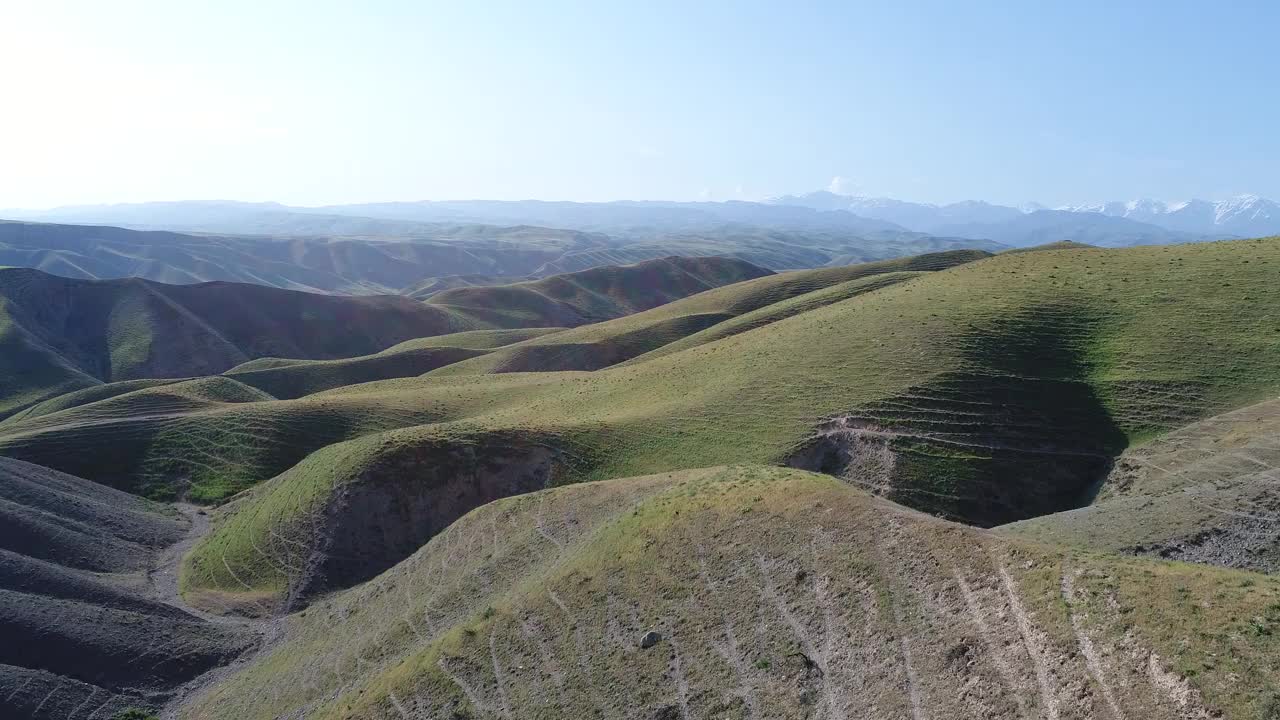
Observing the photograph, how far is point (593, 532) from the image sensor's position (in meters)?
39.1

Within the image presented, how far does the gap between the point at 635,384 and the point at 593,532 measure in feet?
127

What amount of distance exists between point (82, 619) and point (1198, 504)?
58.4 metres

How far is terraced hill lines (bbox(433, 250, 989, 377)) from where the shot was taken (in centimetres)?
11244

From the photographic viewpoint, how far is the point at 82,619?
4100 cm

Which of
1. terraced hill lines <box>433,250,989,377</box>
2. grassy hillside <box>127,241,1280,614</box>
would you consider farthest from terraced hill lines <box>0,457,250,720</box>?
terraced hill lines <box>433,250,989,377</box>

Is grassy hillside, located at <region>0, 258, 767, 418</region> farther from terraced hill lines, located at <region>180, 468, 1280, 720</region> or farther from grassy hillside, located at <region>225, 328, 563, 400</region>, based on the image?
terraced hill lines, located at <region>180, 468, 1280, 720</region>

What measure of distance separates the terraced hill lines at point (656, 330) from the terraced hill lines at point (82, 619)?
200 ft

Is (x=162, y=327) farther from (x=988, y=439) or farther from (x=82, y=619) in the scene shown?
(x=988, y=439)

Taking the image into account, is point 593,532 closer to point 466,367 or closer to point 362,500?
point 362,500

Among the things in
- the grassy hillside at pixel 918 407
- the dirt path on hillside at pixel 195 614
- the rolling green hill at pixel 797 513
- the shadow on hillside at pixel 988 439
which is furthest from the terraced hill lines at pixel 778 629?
the grassy hillside at pixel 918 407

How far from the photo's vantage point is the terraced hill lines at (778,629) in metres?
19.6

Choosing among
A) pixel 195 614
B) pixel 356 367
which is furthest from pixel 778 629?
pixel 356 367

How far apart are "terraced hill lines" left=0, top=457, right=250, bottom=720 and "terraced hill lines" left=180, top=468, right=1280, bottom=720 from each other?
161 inches

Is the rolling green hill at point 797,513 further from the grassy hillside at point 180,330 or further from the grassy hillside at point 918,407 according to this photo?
the grassy hillside at point 180,330
